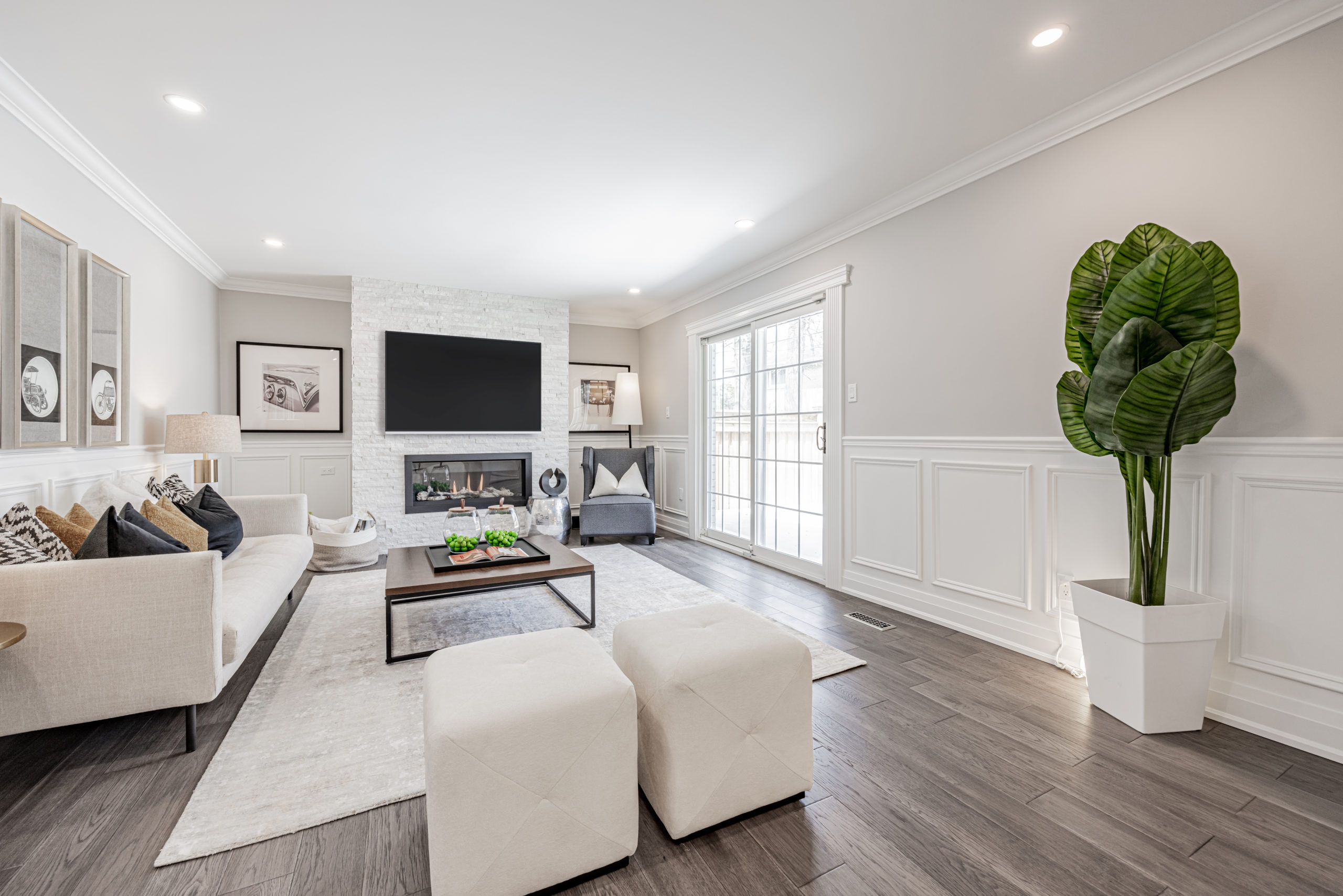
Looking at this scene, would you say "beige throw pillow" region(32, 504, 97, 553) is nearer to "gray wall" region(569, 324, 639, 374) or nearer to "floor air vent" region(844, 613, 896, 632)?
"floor air vent" region(844, 613, 896, 632)

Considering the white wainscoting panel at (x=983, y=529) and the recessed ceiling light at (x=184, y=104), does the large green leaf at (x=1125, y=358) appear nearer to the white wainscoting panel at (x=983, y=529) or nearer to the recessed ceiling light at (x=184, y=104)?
the white wainscoting panel at (x=983, y=529)

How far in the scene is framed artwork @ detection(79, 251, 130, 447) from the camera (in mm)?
2812

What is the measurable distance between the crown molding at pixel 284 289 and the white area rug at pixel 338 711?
3.07 meters

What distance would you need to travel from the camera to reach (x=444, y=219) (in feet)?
12.3

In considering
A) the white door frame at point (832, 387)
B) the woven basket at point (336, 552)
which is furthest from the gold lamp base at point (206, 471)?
the white door frame at point (832, 387)

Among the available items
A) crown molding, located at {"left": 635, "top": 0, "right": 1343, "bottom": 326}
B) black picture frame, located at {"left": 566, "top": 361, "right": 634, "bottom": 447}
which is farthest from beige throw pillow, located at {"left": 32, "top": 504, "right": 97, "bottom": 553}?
black picture frame, located at {"left": 566, "top": 361, "right": 634, "bottom": 447}

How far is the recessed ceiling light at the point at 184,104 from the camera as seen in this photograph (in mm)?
2373

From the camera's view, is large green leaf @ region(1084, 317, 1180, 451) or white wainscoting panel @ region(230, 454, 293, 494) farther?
white wainscoting panel @ region(230, 454, 293, 494)

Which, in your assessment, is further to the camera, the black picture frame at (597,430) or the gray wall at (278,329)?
the black picture frame at (597,430)

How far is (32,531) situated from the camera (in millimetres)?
1914

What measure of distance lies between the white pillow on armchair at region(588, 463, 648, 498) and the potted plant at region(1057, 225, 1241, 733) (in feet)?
13.1

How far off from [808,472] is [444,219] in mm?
3088

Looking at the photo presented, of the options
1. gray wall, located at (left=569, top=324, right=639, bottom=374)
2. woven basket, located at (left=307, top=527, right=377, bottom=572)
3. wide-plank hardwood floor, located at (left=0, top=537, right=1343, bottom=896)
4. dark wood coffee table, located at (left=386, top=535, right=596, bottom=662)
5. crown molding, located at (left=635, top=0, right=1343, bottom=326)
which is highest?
crown molding, located at (left=635, top=0, right=1343, bottom=326)

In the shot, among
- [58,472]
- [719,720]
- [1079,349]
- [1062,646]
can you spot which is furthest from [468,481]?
[1079,349]
